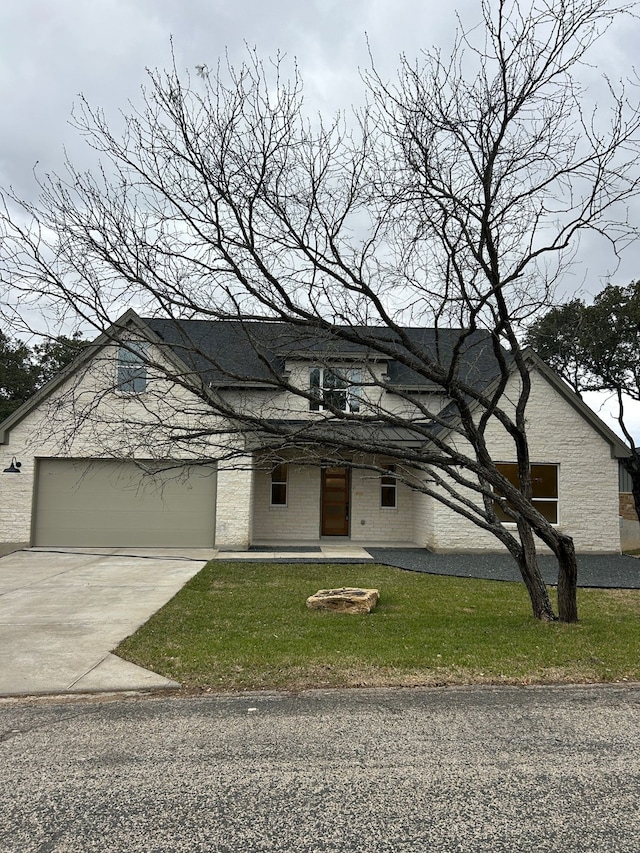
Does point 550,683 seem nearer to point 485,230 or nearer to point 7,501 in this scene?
point 485,230

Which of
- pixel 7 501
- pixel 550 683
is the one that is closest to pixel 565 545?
pixel 550 683

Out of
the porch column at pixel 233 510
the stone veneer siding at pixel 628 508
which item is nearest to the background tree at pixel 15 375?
the porch column at pixel 233 510

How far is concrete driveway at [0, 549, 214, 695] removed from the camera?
5.27 m

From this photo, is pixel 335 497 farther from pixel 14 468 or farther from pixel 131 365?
pixel 131 365

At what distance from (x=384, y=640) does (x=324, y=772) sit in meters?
3.06

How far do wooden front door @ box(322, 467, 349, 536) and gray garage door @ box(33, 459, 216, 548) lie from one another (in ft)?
11.6

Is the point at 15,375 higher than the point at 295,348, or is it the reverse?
the point at 15,375

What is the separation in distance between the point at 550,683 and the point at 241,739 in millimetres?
2904

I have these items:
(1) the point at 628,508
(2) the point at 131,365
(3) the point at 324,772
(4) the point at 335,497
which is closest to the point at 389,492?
(4) the point at 335,497

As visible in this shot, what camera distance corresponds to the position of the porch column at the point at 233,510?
14859 mm

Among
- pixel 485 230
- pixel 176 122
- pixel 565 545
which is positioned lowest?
pixel 565 545

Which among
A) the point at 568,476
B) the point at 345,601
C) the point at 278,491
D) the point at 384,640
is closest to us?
the point at 384,640

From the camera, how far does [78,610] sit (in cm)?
803

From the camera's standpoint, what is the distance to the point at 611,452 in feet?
49.1
